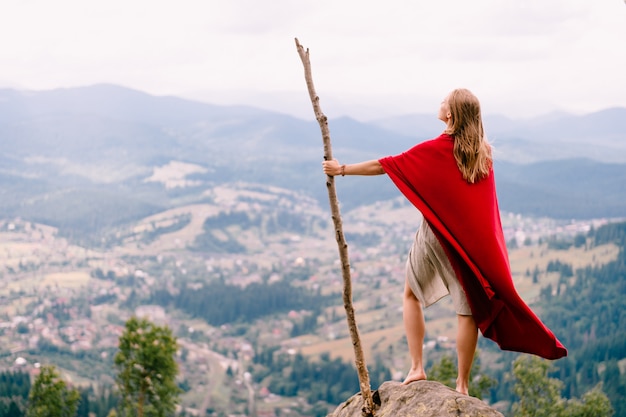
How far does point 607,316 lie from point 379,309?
112 ft

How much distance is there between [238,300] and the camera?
122000 mm

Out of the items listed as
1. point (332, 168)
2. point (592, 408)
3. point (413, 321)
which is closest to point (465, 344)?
point (413, 321)

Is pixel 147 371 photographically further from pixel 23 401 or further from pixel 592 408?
pixel 23 401

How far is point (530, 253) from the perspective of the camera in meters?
132

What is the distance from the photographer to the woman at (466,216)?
6.36m

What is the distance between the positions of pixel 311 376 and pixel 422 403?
75391 mm

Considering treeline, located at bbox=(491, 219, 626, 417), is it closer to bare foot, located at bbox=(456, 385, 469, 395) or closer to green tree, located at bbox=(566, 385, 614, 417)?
green tree, located at bbox=(566, 385, 614, 417)

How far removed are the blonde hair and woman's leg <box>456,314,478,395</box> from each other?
1.39 metres

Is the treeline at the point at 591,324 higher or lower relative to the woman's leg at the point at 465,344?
lower

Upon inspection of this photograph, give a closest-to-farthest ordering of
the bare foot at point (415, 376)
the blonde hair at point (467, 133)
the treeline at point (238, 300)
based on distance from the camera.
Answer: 1. the blonde hair at point (467, 133)
2. the bare foot at point (415, 376)
3. the treeline at point (238, 300)

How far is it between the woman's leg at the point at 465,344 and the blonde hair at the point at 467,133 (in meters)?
1.39

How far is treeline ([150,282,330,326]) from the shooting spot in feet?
390

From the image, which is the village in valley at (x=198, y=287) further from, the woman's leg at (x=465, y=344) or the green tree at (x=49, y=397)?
the woman's leg at (x=465, y=344)

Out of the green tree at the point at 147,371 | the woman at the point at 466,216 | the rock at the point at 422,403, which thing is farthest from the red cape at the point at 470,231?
the green tree at the point at 147,371
